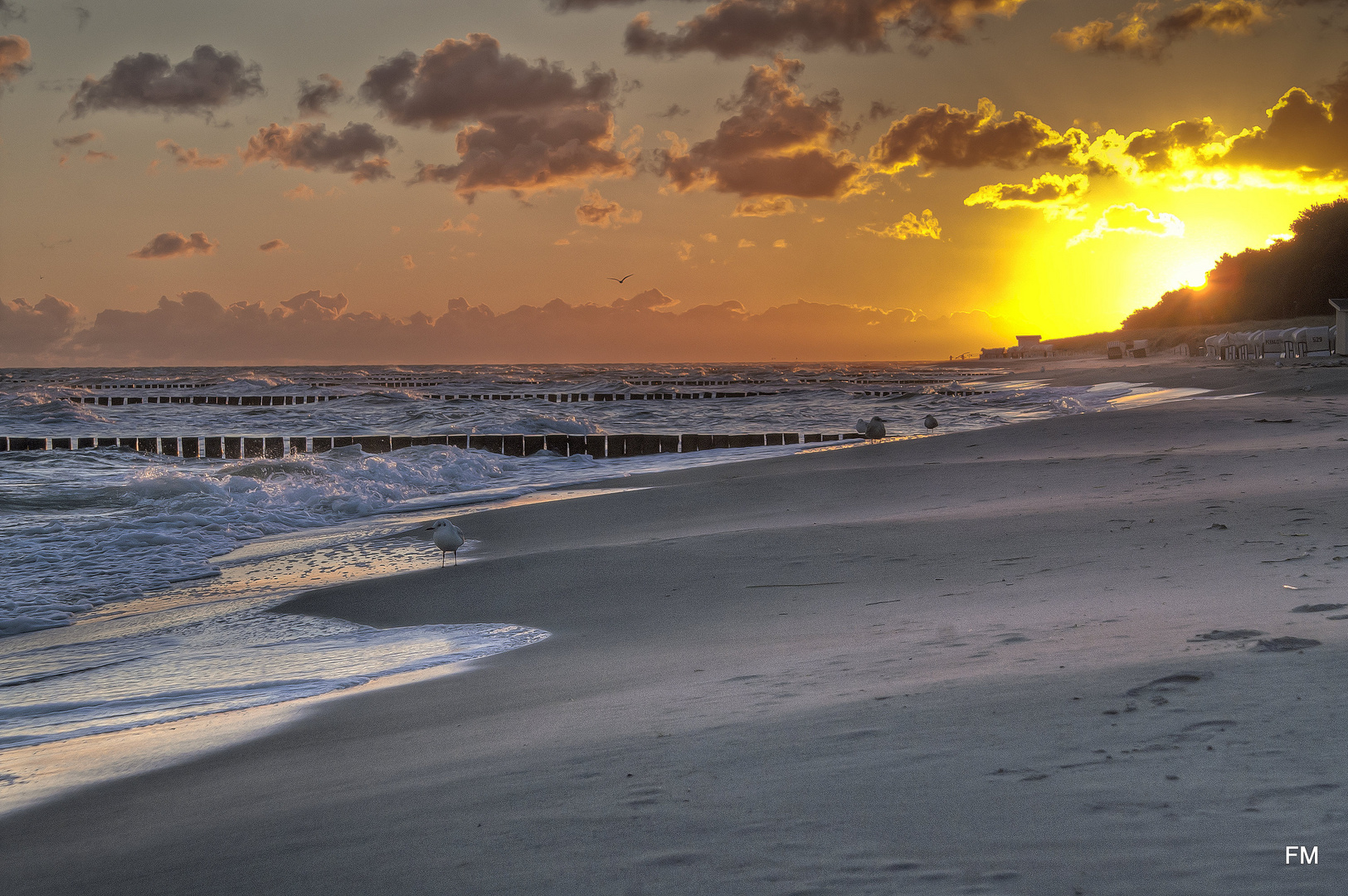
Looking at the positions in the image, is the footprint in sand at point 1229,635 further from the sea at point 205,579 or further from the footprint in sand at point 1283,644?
the sea at point 205,579

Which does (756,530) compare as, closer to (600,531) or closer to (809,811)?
(600,531)

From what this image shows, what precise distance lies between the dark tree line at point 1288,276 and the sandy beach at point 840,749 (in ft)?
229

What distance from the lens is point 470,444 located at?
→ 17.7m

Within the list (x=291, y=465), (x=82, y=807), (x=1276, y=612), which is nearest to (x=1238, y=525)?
(x=1276, y=612)

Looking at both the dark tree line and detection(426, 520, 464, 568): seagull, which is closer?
detection(426, 520, 464, 568): seagull

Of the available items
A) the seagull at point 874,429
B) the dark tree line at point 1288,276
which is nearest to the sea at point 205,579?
the seagull at point 874,429

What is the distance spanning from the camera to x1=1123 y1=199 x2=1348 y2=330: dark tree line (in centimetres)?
6638

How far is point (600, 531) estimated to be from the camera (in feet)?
27.1

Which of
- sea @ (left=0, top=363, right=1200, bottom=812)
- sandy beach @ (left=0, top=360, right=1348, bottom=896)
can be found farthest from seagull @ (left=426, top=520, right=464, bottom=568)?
sandy beach @ (left=0, top=360, right=1348, bottom=896)

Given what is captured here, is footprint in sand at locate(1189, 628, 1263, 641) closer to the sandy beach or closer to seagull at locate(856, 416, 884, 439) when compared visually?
the sandy beach

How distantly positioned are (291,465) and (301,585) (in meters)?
7.60

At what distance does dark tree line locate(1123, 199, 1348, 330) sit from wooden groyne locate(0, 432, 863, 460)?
195 ft

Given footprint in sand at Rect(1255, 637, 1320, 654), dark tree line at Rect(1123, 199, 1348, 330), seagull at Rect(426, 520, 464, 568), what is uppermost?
dark tree line at Rect(1123, 199, 1348, 330)

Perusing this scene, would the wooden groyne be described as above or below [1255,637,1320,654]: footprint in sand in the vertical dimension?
below
